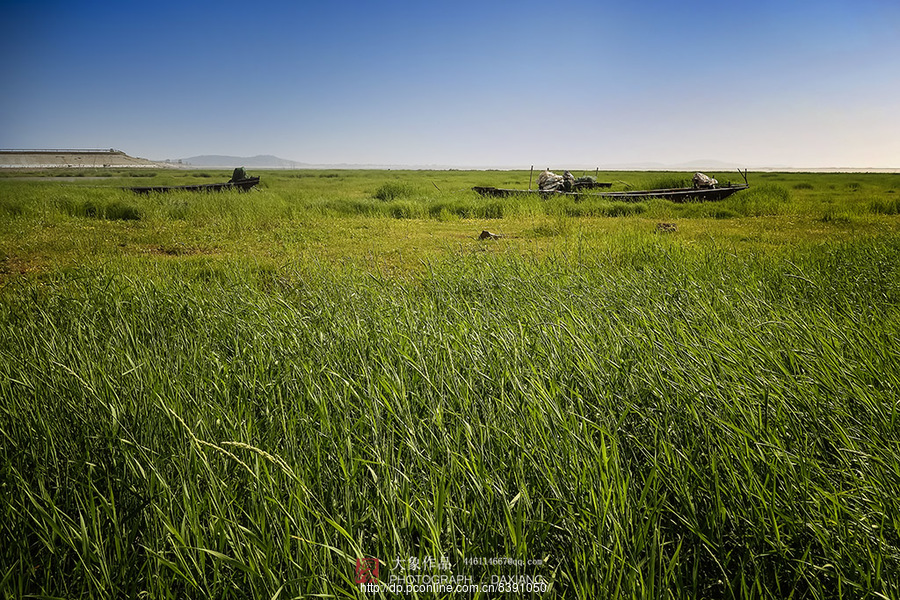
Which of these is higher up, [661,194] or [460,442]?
[661,194]

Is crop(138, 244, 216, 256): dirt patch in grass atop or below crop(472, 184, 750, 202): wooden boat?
below

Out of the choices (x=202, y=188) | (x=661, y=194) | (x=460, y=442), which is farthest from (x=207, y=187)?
(x=460, y=442)

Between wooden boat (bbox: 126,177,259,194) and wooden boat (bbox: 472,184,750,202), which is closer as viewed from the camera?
wooden boat (bbox: 472,184,750,202)

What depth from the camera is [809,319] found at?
9.91 ft

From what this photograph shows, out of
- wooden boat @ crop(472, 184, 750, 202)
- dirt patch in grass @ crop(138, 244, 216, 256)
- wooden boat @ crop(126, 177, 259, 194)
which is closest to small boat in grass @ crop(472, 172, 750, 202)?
wooden boat @ crop(472, 184, 750, 202)

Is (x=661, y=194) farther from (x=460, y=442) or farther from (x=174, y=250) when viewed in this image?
(x=460, y=442)

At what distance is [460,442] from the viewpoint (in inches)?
71.2

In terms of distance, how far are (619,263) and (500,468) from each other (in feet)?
15.0

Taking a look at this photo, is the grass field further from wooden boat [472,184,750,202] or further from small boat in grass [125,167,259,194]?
small boat in grass [125,167,259,194]

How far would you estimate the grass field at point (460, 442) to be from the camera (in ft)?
4.41

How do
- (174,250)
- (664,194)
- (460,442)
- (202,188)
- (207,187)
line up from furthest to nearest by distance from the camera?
(207,187) → (202,188) → (664,194) → (174,250) → (460,442)

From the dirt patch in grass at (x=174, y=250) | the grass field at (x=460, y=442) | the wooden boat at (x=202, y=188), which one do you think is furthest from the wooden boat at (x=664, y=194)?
the grass field at (x=460, y=442)

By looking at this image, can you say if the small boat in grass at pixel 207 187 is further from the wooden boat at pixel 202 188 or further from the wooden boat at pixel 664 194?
the wooden boat at pixel 664 194

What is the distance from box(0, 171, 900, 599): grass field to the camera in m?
1.34
